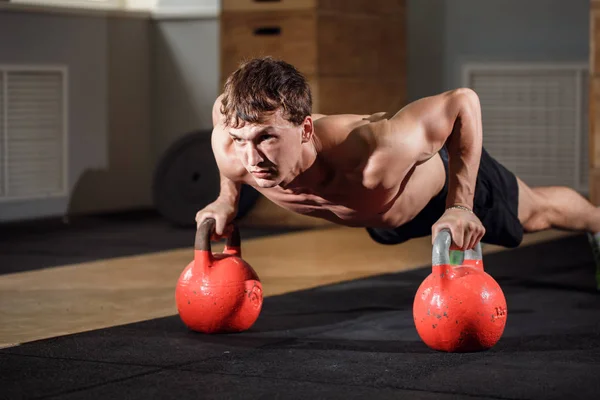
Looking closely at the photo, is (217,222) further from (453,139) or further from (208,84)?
(208,84)

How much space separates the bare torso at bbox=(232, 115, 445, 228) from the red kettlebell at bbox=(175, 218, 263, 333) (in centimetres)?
23

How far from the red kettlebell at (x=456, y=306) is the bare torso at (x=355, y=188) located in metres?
0.28

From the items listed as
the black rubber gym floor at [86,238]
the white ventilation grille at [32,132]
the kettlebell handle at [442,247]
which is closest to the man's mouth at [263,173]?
the kettlebell handle at [442,247]

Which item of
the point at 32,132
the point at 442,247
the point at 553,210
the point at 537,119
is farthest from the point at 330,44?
the point at 442,247

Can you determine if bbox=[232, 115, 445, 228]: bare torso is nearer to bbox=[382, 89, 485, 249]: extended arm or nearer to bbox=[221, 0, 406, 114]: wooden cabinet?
bbox=[382, 89, 485, 249]: extended arm

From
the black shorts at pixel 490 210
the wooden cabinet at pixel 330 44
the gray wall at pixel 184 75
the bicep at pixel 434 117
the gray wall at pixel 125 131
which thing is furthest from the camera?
the gray wall at pixel 184 75

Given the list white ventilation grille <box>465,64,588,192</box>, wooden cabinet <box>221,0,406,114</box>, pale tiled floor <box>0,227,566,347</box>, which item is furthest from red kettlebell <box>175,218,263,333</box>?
white ventilation grille <box>465,64,588,192</box>

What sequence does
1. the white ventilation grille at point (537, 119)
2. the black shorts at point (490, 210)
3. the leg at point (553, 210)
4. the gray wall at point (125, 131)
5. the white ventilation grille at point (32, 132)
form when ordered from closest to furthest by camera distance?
1. the black shorts at point (490, 210)
2. the leg at point (553, 210)
3. the white ventilation grille at point (32, 132)
4. the white ventilation grille at point (537, 119)
5. the gray wall at point (125, 131)

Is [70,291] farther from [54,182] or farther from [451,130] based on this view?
[54,182]

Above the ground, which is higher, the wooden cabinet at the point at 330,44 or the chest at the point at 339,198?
the wooden cabinet at the point at 330,44

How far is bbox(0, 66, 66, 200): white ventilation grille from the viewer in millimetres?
6789

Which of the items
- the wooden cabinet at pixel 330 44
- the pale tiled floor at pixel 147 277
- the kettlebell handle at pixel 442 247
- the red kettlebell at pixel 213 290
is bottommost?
the pale tiled floor at pixel 147 277

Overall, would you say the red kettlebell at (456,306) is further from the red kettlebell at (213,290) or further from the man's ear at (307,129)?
the red kettlebell at (213,290)

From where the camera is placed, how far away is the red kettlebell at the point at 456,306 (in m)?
2.92
